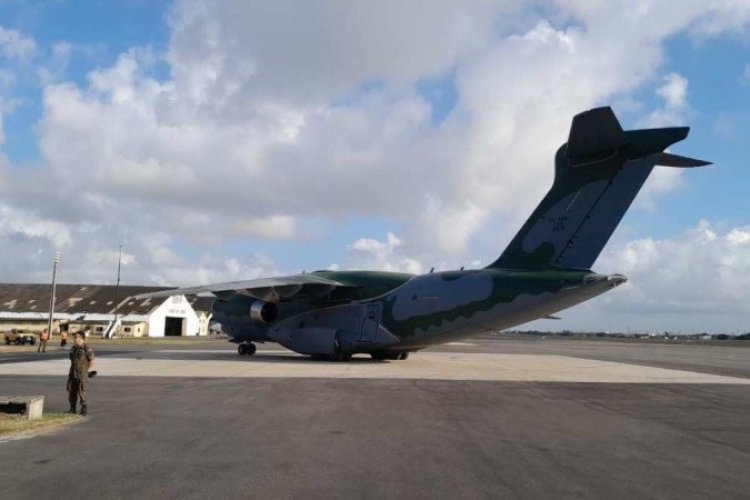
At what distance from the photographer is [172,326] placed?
86.6 m

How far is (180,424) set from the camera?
10.8m

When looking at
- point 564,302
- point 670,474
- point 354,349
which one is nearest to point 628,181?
point 564,302

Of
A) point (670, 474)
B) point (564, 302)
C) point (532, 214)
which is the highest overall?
point (532, 214)

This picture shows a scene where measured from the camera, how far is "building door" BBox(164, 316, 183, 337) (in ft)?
279

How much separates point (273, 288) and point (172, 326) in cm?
6353

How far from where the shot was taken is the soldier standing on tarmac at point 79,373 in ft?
38.3

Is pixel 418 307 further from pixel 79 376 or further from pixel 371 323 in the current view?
pixel 79 376

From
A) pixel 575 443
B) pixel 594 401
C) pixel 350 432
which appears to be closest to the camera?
pixel 575 443

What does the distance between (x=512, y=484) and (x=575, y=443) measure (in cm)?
309

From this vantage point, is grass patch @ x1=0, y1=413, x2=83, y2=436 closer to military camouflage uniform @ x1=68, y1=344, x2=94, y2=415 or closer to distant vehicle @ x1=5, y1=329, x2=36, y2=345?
military camouflage uniform @ x1=68, y1=344, x2=94, y2=415

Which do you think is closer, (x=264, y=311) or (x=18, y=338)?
(x=264, y=311)

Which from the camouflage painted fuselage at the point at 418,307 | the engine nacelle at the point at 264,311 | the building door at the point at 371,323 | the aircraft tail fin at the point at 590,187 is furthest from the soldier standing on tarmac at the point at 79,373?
the engine nacelle at the point at 264,311

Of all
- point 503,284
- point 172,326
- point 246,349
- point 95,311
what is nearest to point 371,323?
point 503,284

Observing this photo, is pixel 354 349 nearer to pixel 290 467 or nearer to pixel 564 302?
pixel 564 302
